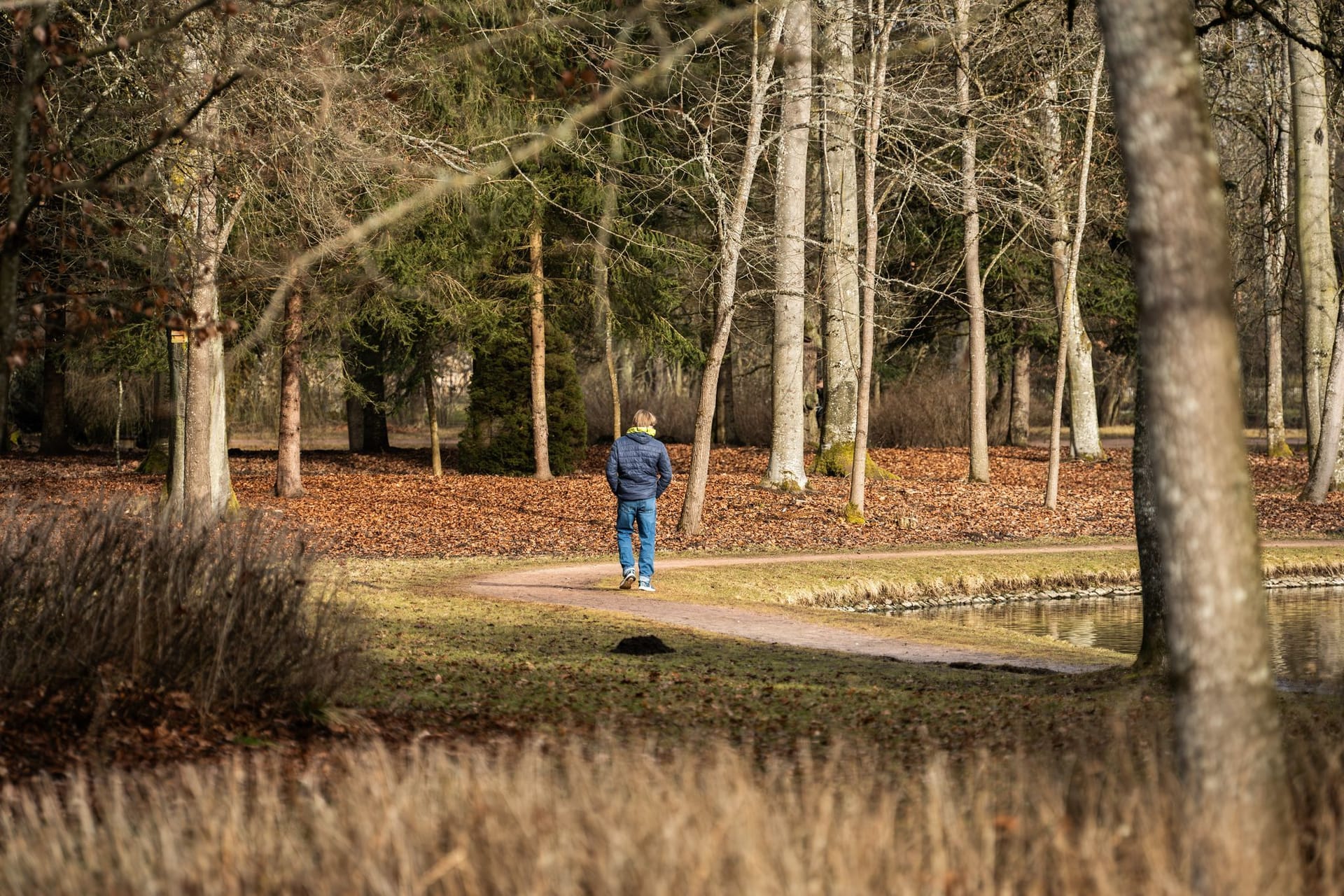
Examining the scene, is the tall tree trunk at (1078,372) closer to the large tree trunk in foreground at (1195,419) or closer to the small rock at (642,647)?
the small rock at (642,647)

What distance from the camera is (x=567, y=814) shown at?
4.00 m

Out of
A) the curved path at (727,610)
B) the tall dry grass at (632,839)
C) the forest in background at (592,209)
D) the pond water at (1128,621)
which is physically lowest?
the pond water at (1128,621)

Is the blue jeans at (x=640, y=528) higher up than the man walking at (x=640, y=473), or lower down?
lower down

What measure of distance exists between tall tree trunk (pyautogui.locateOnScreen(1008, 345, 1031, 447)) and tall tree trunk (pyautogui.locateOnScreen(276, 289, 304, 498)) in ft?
73.4

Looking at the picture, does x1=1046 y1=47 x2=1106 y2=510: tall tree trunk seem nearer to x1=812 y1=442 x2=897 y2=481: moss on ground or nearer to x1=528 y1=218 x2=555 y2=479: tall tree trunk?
x1=812 y1=442 x2=897 y2=481: moss on ground

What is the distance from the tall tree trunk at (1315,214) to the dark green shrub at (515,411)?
49.0 ft

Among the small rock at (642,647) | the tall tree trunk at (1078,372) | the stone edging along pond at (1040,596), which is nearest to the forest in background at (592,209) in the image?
the tall tree trunk at (1078,372)

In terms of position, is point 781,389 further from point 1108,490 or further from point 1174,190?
point 1174,190

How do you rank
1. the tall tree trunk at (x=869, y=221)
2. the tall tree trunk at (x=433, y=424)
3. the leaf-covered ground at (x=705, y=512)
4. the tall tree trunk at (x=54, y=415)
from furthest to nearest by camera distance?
the tall tree trunk at (x=54, y=415) < the tall tree trunk at (x=433, y=424) < the leaf-covered ground at (x=705, y=512) < the tall tree trunk at (x=869, y=221)

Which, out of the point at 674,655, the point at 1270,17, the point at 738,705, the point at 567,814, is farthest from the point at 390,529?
the point at 567,814

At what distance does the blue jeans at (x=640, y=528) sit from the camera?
14.6 meters

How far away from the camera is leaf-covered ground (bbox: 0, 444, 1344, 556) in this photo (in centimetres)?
2103

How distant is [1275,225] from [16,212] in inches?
1083

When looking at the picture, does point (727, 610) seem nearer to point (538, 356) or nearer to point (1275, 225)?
point (538, 356)
